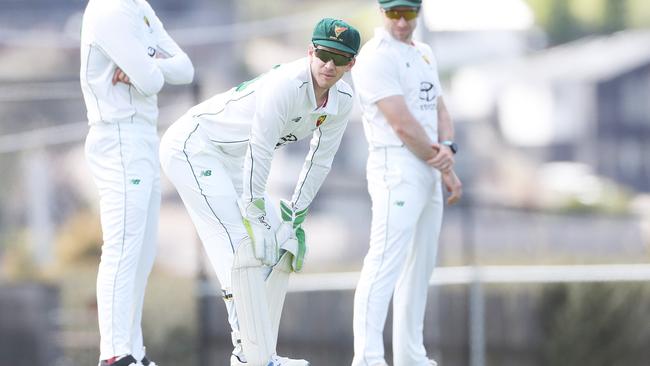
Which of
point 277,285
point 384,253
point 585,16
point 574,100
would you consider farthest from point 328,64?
point 585,16

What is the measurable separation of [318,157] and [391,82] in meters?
0.71

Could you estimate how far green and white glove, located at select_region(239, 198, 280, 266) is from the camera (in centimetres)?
461

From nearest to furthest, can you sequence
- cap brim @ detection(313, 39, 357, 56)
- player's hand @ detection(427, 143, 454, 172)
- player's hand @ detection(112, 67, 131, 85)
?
cap brim @ detection(313, 39, 357, 56) < player's hand @ detection(112, 67, 131, 85) < player's hand @ detection(427, 143, 454, 172)

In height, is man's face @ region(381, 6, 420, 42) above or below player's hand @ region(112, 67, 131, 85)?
above

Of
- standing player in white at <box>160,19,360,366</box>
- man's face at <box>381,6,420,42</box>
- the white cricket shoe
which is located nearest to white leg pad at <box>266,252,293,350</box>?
standing player in white at <box>160,19,360,366</box>

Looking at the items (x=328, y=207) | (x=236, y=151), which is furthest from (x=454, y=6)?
(x=236, y=151)

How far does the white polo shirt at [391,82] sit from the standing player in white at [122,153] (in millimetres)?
908

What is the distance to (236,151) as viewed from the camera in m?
4.89

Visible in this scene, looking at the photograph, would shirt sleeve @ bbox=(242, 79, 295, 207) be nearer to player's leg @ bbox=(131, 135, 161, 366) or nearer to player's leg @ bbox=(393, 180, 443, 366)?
player's leg @ bbox=(131, 135, 161, 366)

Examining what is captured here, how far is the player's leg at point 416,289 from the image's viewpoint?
547 cm

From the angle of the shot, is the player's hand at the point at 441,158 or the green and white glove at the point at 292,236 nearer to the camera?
the green and white glove at the point at 292,236

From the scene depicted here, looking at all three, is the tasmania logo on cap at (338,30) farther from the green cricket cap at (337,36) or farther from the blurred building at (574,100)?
the blurred building at (574,100)

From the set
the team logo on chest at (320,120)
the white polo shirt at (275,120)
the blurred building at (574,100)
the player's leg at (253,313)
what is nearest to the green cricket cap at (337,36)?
the white polo shirt at (275,120)

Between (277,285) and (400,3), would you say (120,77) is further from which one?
(400,3)
